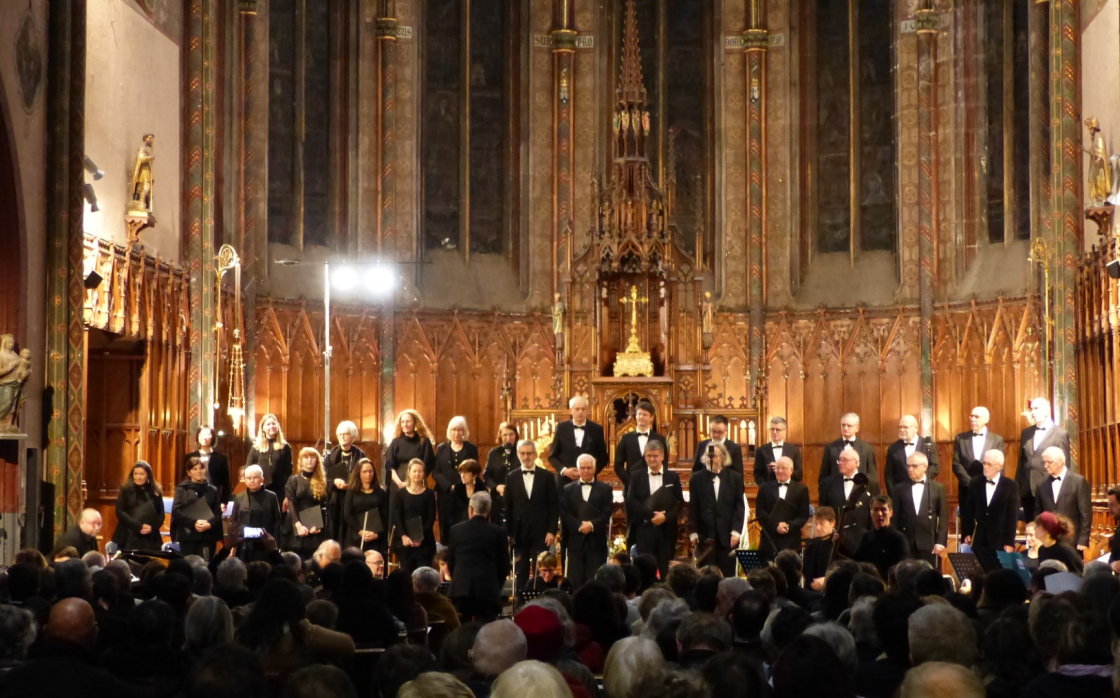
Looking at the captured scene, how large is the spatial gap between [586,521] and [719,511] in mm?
1161

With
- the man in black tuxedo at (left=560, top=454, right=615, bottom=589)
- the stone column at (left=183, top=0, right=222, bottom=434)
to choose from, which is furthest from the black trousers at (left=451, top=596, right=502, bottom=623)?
the stone column at (left=183, top=0, right=222, bottom=434)

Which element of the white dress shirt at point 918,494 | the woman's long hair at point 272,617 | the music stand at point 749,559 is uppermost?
the white dress shirt at point 918,494

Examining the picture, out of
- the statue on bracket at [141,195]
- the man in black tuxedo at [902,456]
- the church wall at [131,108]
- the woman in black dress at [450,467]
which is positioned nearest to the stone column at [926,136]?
the man in black tuxedo at [902,456]

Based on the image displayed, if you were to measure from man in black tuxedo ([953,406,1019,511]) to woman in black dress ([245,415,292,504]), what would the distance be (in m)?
6.23

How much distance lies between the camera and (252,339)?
70.0 ft

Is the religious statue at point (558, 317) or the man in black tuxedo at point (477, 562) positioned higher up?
the religious statue at point (558, 317)

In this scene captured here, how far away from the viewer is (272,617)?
6500 millimetres

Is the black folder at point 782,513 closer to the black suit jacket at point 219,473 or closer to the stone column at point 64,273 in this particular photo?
the black suit jacket at point 219,473

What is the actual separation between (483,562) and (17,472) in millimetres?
5500

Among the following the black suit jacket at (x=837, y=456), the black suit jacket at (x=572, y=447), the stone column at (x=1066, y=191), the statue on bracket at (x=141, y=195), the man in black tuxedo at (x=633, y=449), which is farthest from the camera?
the stone column at (x=1066, y=191)

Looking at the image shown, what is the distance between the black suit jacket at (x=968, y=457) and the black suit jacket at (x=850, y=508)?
0.96 metres

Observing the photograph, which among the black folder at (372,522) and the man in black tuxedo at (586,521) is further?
the black folder at (372,522)

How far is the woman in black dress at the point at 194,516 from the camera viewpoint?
13922 mm

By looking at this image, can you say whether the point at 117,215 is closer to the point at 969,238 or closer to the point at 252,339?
the point at 252,339
